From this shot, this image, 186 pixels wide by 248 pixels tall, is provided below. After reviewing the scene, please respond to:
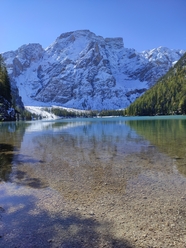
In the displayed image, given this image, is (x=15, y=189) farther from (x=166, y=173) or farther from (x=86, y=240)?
(x=166, y=173)

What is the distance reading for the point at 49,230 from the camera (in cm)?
649

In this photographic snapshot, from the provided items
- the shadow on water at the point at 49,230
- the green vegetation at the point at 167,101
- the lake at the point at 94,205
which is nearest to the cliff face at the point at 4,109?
the lake at the point at 94,205

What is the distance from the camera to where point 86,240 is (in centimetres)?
596

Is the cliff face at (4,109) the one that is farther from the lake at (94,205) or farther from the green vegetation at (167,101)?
the green vegetation at (167,101)

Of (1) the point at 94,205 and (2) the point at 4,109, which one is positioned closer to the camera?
(1) the point at 94,205

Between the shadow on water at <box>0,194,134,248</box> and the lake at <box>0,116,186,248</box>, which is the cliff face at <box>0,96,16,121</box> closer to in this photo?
the lake at <box>0,116,186,248</box>

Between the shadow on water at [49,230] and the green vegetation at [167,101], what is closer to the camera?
the shadow on water at [49,230]

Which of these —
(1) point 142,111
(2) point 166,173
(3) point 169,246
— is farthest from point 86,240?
(1) point 142,111

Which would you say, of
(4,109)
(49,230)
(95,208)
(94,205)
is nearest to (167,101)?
(4,109)

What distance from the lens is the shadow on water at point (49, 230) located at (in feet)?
19.1

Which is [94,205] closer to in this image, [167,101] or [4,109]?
[4,109]

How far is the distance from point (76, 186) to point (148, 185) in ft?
12.5

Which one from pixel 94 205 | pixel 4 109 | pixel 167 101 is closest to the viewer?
pixel 94 205

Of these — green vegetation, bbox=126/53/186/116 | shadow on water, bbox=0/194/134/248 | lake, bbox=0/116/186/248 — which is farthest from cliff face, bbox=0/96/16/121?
green vegetation, bbox=126/53/186/116
